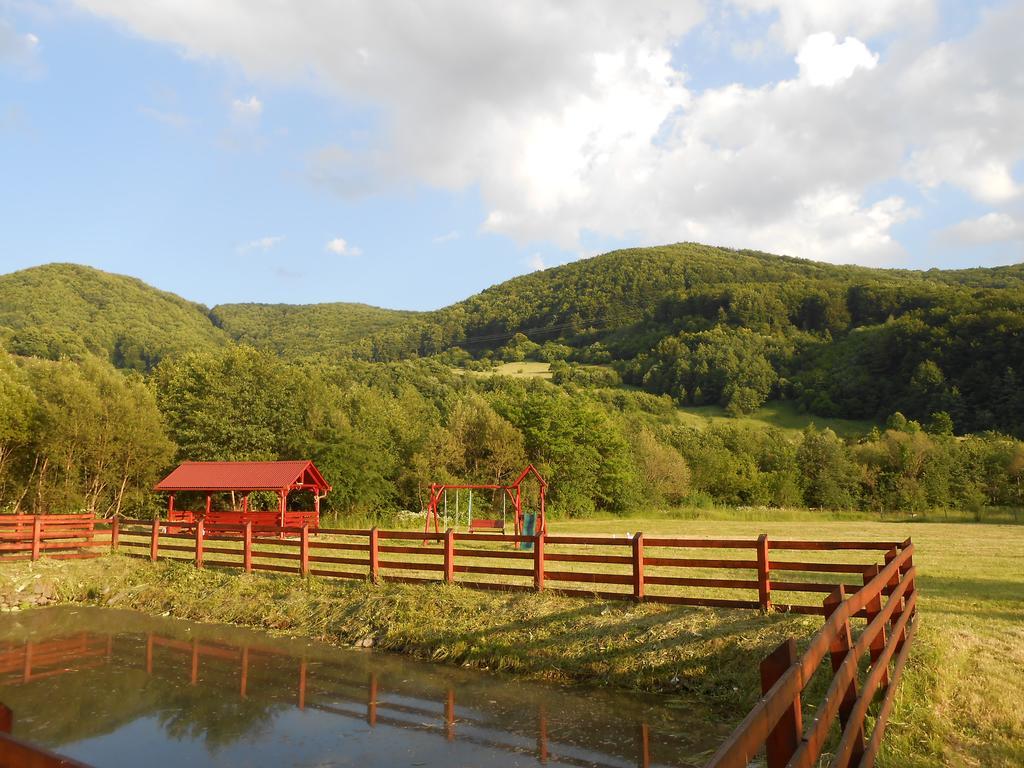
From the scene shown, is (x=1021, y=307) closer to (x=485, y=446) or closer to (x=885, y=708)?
(x=485, y=446)

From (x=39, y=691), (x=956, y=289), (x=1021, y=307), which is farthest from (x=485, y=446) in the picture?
(x=956, y=289)

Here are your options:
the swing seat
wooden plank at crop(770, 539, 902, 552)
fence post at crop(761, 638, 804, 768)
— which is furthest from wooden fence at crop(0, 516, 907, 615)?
fence post at crop(761, 638, 804, 768)

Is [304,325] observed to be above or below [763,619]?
above

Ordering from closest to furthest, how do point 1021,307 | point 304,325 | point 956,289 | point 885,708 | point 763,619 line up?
point 885,708, point 763,619, point 1021,307, point 956,289, point 304,325

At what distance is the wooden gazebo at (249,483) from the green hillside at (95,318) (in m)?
41.7

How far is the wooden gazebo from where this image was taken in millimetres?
27078

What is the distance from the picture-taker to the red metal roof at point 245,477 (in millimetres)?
27547

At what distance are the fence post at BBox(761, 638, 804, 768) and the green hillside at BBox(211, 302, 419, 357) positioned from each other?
101 meters

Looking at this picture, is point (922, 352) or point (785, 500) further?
point (922, 352)

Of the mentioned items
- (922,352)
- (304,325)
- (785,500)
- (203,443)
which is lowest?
(785,500)

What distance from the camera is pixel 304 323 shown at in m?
134

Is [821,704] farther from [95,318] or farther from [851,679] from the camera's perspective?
[95,318]

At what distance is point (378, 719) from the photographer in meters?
8.73

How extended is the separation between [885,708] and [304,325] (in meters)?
134
